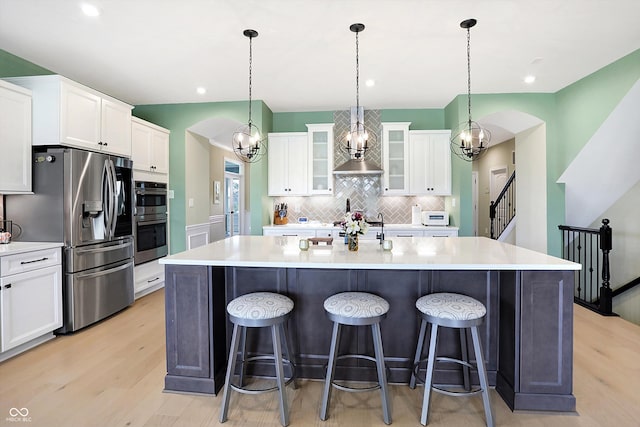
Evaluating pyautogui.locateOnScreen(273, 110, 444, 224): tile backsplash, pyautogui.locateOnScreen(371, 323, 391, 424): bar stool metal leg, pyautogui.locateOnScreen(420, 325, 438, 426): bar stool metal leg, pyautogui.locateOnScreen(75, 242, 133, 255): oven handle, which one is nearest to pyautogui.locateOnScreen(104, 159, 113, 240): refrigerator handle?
pyautogui.locateOnScreen(75, 242, 133, 255): oven handle

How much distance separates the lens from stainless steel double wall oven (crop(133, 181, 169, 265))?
13.4ft

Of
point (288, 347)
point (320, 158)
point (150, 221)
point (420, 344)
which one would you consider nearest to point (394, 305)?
point (420, 344)

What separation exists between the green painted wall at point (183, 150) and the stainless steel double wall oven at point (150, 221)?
20 cm

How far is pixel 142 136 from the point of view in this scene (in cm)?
425

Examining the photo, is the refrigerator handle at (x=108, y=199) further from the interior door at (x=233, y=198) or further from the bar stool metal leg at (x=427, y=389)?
the interior door at (x=233, y=198)

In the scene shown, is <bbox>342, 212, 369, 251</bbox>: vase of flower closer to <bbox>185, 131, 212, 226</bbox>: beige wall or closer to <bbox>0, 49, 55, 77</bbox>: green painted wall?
<bbox>185, 131, 212, 226</bbox>: beige wall

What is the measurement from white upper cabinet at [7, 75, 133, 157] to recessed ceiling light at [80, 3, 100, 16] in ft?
2.60

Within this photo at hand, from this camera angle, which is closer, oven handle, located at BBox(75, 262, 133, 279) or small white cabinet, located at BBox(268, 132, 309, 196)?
oven handle, located at BBox(75, 262, 133, 279)

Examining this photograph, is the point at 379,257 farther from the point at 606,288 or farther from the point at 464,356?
the point at 606,288

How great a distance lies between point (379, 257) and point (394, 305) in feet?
1.34

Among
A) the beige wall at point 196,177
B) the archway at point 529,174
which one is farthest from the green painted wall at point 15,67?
the archway at point 529,174

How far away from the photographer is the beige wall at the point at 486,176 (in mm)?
7242

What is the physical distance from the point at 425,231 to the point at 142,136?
4138 millimetres

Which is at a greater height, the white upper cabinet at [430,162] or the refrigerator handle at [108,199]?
the white upper cabinet at [430,162]
